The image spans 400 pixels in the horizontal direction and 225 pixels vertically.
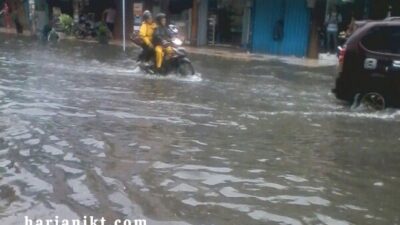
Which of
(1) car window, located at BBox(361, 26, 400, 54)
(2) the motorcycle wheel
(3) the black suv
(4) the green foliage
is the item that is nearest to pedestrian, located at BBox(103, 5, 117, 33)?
(4) the green foliage

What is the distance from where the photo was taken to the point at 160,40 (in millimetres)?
14797

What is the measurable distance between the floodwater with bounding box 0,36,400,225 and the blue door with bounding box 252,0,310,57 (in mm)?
9885

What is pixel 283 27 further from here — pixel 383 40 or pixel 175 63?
pixel 383 40

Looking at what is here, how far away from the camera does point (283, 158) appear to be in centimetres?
704

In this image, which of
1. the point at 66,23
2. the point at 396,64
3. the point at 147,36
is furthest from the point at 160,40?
the point at 66,23

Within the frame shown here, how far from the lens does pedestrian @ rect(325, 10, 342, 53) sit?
22891mm

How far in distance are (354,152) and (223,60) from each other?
42.6 ft

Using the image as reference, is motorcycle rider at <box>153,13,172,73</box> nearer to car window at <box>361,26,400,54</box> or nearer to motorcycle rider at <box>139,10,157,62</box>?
motorcycle rider at <box>139,10,157,62</box>

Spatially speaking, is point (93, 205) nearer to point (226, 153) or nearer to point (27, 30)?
point (226, 153)

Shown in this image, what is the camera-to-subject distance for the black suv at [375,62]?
33.6 feet

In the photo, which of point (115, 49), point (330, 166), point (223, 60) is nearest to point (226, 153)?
point (330, 166)

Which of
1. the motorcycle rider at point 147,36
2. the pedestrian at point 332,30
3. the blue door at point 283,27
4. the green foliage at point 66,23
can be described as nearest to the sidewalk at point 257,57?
the blue door at point 283,27

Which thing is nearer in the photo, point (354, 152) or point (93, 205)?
point (93, 205)

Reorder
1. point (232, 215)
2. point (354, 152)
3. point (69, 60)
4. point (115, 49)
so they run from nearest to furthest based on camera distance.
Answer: point (232, 215)
point (354, 152)
point (69, 60)
point (115, 49)
